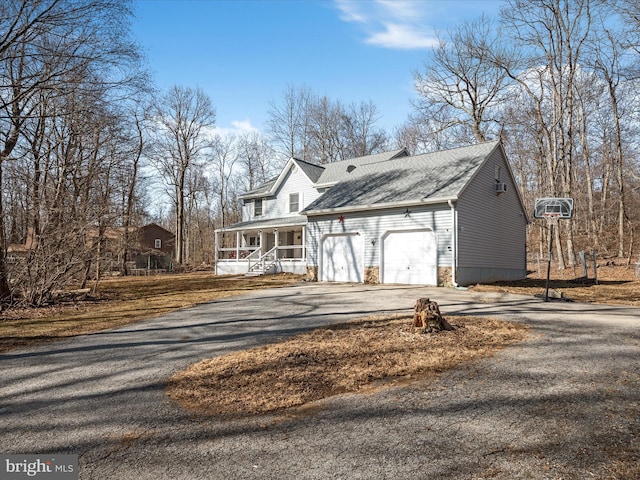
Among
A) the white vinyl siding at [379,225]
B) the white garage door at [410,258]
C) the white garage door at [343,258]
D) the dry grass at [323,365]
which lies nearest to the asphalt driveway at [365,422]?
the dry grass at [323,365]

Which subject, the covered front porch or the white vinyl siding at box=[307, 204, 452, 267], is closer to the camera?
the white vinyl siding at box=[307, 204, 452, 267]

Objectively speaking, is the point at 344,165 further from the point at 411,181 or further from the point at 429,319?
the point at 429,319

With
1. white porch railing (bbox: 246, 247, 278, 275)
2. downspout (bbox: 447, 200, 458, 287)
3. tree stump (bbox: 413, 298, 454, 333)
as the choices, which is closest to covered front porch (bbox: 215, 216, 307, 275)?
white porch railing (bbox: 246, 247, 278, 275)

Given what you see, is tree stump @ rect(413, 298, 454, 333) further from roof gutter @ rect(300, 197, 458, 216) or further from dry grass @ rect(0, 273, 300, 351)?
roof gutter @ rect(300, 197, 458, 216)

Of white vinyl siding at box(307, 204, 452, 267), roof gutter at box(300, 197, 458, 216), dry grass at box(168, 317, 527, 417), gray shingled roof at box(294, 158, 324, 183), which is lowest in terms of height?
dry grass at box(168, 317, 527, 417)

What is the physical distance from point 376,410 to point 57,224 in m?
12.3

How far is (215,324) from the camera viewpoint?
8.34 metres

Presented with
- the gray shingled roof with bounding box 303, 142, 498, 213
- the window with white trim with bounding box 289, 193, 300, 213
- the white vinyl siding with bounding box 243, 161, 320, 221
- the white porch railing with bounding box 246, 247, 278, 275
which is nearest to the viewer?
the gray shingled roof with bounding box 303, 142, 498, 213

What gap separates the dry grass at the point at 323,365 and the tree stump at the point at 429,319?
0.16 metres

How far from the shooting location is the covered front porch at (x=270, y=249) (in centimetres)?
2272

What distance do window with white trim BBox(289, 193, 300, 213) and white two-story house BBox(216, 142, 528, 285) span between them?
18.7 ft

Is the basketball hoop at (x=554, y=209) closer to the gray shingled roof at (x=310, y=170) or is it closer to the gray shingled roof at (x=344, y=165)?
the gray shingled roof at (x=344, y=165)

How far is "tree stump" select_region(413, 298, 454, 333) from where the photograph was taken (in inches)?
254

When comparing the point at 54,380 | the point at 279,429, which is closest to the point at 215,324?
the point at 54,380
